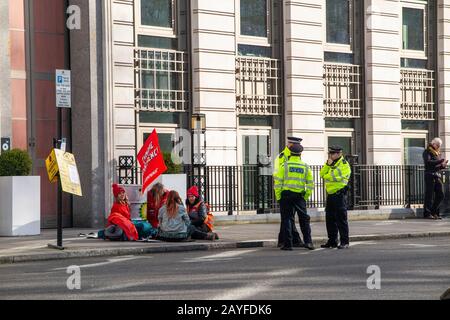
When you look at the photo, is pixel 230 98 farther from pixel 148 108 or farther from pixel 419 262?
pixel 419 262

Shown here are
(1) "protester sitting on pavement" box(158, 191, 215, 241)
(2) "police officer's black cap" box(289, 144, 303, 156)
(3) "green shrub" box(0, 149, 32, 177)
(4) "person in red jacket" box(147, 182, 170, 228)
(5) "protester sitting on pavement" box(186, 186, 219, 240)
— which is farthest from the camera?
(3) "green shrub" box(0, 149, 32, 177)

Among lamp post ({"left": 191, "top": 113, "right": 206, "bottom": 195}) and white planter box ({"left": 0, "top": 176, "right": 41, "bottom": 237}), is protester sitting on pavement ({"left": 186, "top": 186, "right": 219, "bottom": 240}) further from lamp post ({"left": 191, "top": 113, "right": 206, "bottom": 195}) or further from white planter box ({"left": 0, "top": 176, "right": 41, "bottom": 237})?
lamp post ({"left": 191, "top": 113, "right": 206, "bottom": 195})

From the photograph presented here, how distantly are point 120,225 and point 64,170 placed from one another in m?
2.28

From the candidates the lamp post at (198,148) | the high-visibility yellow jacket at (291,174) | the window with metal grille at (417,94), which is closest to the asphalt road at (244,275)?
the high-visibility yellow jacket at (291,174)

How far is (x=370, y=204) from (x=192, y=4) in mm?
7582

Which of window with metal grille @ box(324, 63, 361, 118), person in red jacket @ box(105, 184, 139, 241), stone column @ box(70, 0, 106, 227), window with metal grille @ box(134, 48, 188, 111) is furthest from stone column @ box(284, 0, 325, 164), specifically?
person in red jacket @ box(105, 184, 139, 241)

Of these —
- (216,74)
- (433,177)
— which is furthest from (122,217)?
(433,177)

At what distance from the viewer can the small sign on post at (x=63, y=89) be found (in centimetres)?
1824

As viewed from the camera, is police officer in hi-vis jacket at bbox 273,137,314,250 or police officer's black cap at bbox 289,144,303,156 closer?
police officer's black cap at bbox 289,144,303,156

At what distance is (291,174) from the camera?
19.2 metres

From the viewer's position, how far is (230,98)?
2723cm

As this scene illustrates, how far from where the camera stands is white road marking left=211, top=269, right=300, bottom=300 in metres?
11.8

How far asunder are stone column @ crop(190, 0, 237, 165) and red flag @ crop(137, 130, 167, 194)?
4.38 m
